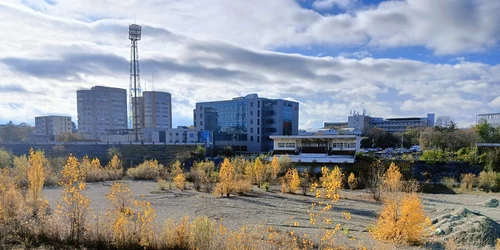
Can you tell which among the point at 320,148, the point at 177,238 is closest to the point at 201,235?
the point at 177,238

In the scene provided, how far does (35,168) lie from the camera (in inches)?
Answer: 404

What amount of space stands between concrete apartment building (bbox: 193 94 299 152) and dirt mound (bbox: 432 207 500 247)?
146 ft

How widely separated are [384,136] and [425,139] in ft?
46.1

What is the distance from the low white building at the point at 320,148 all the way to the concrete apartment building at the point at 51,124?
272 ft

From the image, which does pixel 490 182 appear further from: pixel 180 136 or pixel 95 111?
pixel 95 111

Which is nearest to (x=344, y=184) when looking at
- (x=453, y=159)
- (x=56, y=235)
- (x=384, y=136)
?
(x=453, y=159)

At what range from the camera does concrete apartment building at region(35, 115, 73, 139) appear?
286 ft

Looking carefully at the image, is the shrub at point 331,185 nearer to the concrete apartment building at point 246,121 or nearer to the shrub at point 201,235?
the shrub at point 201,235

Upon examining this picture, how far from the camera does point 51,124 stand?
288 ft

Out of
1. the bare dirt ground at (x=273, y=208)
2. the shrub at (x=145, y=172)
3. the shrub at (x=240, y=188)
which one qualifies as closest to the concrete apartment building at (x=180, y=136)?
the shrub at (x=145, y=172)

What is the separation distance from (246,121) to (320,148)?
2458 centimetres

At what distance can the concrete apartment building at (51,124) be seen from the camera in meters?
87.2

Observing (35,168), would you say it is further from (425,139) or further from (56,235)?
(425,139)

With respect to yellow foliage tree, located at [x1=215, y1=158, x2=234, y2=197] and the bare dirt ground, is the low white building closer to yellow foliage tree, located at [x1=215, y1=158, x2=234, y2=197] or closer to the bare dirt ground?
the bare dirt ground
